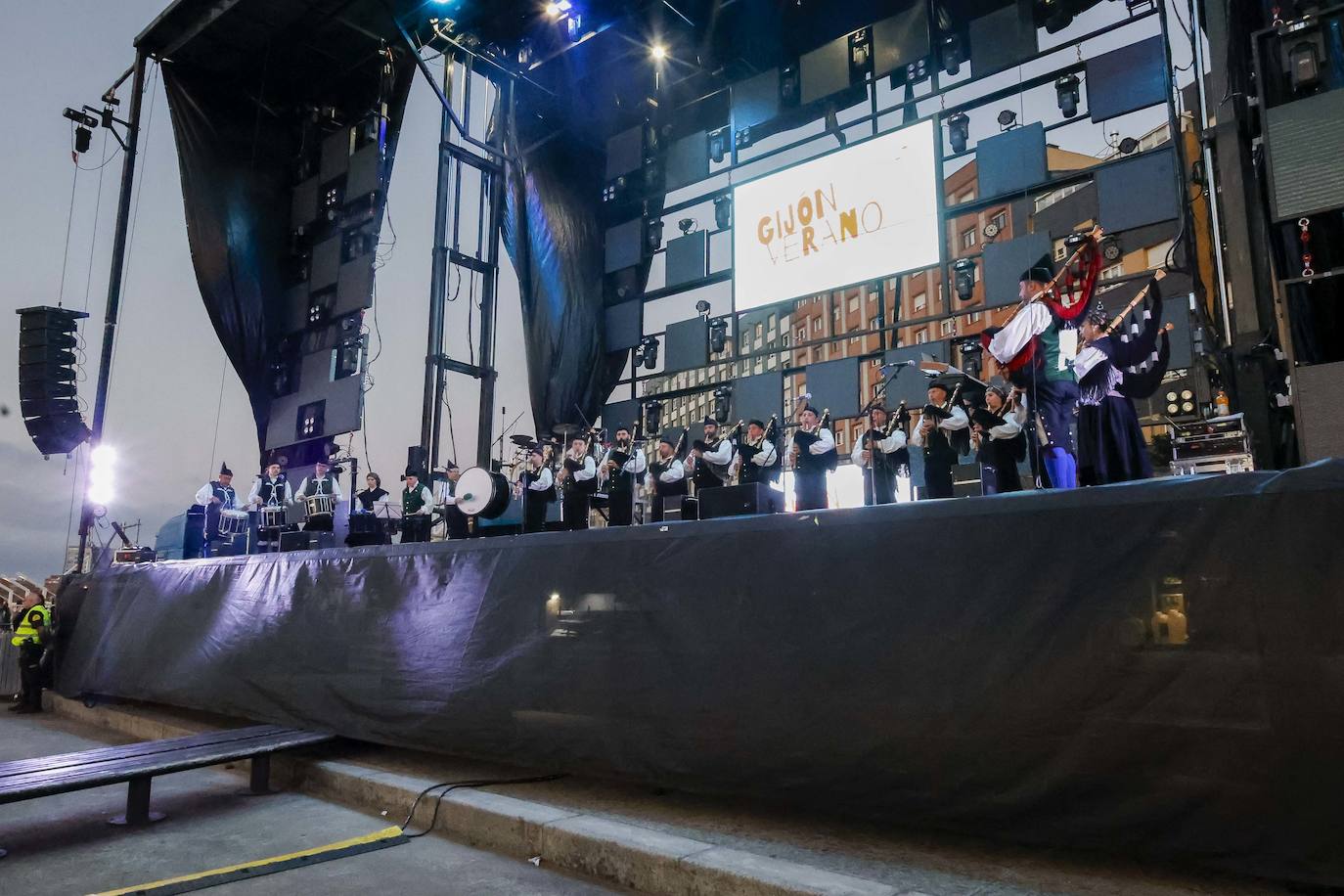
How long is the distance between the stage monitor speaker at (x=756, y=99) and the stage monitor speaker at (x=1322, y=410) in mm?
9475

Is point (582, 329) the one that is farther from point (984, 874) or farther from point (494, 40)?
point (984, 874)

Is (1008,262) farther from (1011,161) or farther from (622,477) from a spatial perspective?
(622,477)

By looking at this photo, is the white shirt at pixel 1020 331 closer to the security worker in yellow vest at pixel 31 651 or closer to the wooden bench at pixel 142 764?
the wooden bench at pixel 142 764

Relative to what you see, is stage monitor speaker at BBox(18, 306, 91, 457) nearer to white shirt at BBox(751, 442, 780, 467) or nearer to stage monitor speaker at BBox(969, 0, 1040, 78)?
white shirt at BBox(751, 442, 780, 467)

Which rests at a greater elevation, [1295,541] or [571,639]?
→ [1295,541]

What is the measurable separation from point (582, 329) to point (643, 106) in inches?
161

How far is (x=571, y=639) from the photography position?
4.23m

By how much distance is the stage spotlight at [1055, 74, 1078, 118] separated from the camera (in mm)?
10367

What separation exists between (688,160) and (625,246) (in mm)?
1767

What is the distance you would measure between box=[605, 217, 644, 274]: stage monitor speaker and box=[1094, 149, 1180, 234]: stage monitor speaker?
23.7 feet

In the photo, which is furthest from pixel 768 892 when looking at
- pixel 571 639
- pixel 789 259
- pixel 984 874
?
pixel 789 259

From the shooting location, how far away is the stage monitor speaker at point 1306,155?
604 cm

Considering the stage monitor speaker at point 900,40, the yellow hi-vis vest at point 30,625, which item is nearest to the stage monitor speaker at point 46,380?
the yellow hi-vis vest at point 30,625

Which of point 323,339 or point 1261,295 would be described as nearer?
point 1261,295
